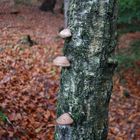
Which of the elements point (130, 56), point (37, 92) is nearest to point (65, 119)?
point (37, 92)

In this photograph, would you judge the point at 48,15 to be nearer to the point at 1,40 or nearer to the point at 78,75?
the point at 1,40

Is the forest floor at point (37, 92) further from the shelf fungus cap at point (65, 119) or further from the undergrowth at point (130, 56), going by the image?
the shelf fungus cap at point (65, 119)

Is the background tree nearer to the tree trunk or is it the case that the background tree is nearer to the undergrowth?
the undergrowth

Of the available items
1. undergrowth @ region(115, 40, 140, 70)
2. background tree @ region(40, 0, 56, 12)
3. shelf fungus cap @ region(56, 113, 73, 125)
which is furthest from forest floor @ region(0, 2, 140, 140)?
background tree @ region(40, 0, 56, 12)

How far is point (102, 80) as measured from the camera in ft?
10.0

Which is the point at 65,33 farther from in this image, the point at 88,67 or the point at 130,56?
the point at 130,56

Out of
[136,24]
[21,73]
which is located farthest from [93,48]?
[136,24]

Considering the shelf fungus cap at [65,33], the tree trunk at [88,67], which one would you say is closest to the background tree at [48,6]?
the tree trunk at [88,67]

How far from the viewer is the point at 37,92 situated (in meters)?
7.10

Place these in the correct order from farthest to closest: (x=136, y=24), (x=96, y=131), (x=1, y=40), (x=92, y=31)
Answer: (x=1, y=40) → (x=136, y=24) → (x=96, y=131) → (x=92, y=31)

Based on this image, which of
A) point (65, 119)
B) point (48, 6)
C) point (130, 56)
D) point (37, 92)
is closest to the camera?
point (65, 119)

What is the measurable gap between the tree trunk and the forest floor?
2.42 m

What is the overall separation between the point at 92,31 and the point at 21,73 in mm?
5208

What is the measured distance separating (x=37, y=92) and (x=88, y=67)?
425 cm
